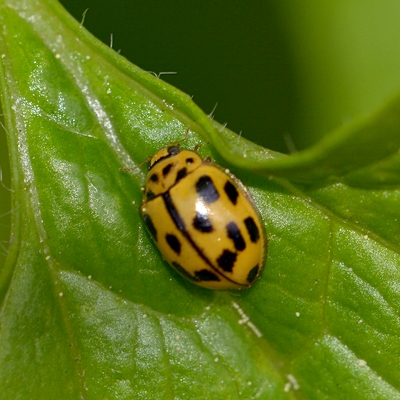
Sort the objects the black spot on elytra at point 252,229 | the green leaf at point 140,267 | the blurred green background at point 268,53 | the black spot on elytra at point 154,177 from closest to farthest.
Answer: the green leaf at point 140,267 < the black spot on elytra at point 252,229 < the black spot on elytra at point 154,177 < the blurred green background at point 268,53

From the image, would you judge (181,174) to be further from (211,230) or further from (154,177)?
(211,230)

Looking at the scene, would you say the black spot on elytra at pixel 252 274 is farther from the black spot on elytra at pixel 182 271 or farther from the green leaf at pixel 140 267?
the black spot on elytra at pixel 182 271

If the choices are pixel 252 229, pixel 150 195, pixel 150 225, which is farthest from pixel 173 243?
pixel 252 229

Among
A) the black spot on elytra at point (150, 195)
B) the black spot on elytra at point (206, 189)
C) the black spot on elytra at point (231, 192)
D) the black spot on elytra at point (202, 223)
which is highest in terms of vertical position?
the black spot on elytra at point (231, 192)

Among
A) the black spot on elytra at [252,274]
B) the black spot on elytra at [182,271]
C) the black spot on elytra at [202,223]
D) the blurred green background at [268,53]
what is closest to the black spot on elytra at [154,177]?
the black spot on elytra at [202,223]

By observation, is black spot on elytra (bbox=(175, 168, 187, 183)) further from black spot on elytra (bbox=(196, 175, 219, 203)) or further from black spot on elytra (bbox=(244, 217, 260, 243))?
black spot on elytra (bbox=(244, 217, 260, 243))

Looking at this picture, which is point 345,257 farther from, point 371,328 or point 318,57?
point 318,57

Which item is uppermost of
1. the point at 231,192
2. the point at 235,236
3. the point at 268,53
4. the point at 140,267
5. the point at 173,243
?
the point at 268,53
